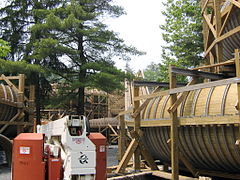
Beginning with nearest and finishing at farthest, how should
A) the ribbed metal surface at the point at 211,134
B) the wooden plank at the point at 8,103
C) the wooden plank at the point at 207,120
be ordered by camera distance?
the wooden plank at the point at 207,120
the ribbed metal surface at the point at 211,134
the wooden plank at the point at 8,103

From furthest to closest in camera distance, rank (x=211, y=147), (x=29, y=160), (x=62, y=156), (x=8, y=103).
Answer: (x=8, y=103), (x=211, y=147), (x=62, y=156), (x=29, y=160)

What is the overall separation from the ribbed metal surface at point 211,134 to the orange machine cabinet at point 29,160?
429cm

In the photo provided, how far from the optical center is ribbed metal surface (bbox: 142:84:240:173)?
745 centimetres

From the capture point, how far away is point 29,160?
6457 millimetres

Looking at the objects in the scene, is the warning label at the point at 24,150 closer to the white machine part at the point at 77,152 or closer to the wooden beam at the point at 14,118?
the white machine part at the point at 77,152

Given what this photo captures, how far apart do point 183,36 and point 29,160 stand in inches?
855

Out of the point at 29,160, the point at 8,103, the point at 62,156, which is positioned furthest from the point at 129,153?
the point at 8,103

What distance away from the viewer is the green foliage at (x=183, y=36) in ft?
81.7

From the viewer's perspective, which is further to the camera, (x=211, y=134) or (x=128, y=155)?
(x=128, y=155)

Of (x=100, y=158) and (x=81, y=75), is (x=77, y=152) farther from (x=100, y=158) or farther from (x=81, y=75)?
(x=81, y=75)

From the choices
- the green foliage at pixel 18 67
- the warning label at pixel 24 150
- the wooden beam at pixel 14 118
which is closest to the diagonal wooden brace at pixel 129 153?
the warning label at pixel 24 150

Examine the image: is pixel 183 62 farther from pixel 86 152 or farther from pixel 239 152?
pixel 86 152

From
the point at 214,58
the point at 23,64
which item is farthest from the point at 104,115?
the point at 214,58

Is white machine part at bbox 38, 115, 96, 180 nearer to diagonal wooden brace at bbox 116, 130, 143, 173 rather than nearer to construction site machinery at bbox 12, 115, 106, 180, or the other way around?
construction site machinery at bbox 12, 115, 106, 180
